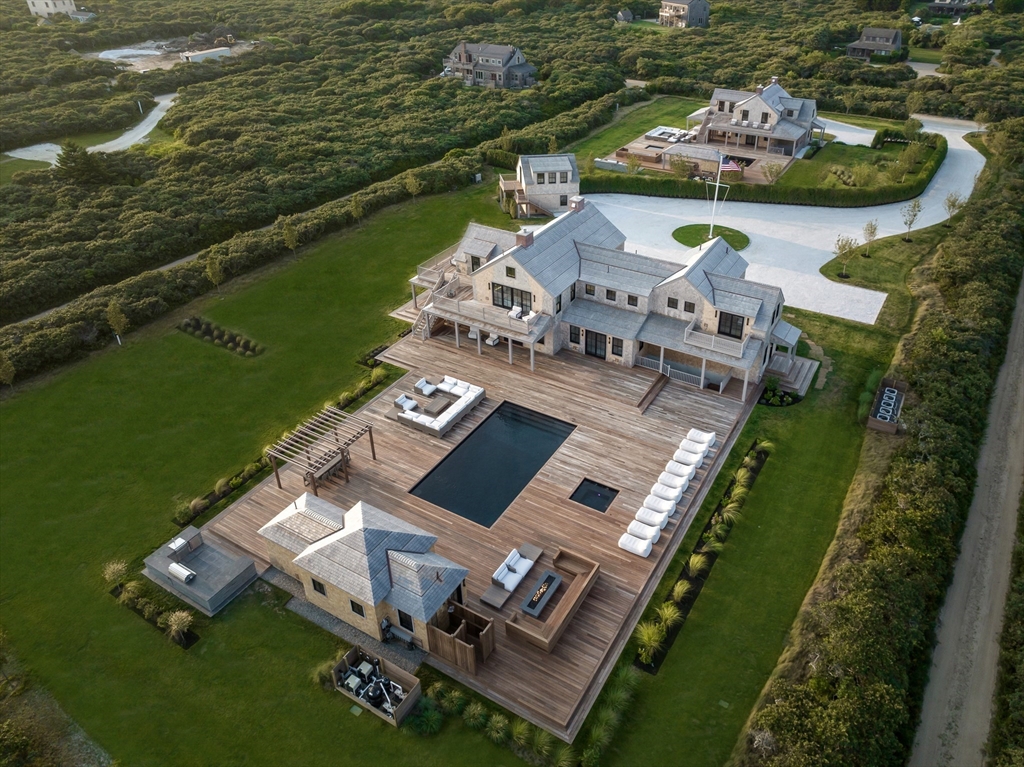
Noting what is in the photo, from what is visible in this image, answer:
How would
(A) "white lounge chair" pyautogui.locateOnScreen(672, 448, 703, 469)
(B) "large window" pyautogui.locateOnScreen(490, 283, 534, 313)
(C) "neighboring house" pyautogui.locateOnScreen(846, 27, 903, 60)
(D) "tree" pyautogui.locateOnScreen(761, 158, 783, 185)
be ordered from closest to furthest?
(A) "white lounge chair" pyautogui.locateOnScreen(672, 448, 703, 469) < (B) "large window" pyautogui.locateOnScreen(490, 283, 534, 313) < (D) "tree" pyautogui.locateOnScreen(761, 158, 783, 185) < (C) "neighboring house" pyautogui.locateOnScreen(846, 27, 903, 60)

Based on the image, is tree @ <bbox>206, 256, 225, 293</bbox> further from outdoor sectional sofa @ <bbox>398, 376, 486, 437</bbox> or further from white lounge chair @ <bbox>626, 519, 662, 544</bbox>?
white lounge chair @ <bbox>626, 519, 662, 544</bbox>

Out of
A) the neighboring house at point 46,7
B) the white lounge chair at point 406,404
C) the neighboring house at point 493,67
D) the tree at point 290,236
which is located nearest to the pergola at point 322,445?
the white lounge chair at point 406,404

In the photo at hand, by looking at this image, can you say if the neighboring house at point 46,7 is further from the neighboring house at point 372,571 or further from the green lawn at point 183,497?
the neighboring house at point 372,571

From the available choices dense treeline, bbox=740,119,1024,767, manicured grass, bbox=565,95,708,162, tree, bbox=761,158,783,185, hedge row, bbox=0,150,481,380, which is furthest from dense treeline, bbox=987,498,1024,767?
manicured grass, bbox=565,95,708,162

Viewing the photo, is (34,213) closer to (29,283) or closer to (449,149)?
(29,283)

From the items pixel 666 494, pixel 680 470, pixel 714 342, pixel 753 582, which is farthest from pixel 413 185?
pixel 753 582

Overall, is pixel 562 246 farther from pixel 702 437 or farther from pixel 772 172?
pixel 772 172
